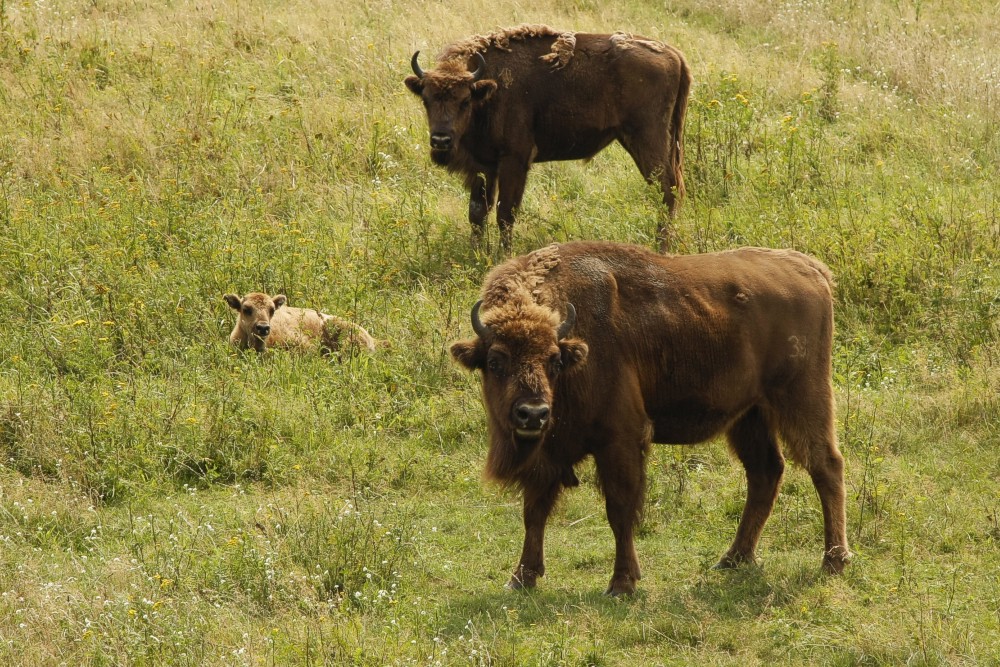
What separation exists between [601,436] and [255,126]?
852 cm

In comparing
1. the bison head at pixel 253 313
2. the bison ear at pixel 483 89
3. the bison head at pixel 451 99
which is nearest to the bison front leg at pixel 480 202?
the bison head at pixel 451 99

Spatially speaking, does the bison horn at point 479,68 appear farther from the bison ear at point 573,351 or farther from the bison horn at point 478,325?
the bison ear at point 573,351

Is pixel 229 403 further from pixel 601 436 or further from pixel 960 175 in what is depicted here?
pixel 960 175

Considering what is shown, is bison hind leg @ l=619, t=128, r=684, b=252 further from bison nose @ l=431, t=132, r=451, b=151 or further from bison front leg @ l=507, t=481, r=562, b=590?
bison front leg @ l=507, t=481, r=562, b=590

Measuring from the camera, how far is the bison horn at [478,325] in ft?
22.4

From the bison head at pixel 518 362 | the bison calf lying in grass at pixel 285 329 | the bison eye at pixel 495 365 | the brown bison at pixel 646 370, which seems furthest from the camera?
the bison calf lying in grass at pixel 285 329

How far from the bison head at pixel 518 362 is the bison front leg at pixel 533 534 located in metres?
0.33

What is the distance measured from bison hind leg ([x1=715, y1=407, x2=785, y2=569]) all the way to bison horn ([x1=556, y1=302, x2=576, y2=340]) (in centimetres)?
150

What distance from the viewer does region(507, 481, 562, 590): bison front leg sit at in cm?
731

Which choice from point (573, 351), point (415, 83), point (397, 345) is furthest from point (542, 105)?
point (573, 351)

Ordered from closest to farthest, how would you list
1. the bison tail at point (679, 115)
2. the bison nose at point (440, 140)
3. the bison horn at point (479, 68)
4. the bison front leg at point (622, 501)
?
1. the bison front leg at point (622, 501)
2. the bison nose at point (440, 140)
3. the bison horn at point (479, 68)
4. the bison tail at point (679, 115)

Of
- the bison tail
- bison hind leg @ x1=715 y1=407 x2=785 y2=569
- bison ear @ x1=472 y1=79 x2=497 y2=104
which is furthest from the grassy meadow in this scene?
bison ear @ x1=472 y1=79 x2=497 y2=104

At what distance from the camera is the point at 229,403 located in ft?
30.7

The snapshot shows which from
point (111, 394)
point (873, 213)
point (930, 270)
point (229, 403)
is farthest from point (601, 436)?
point (873, 213)
